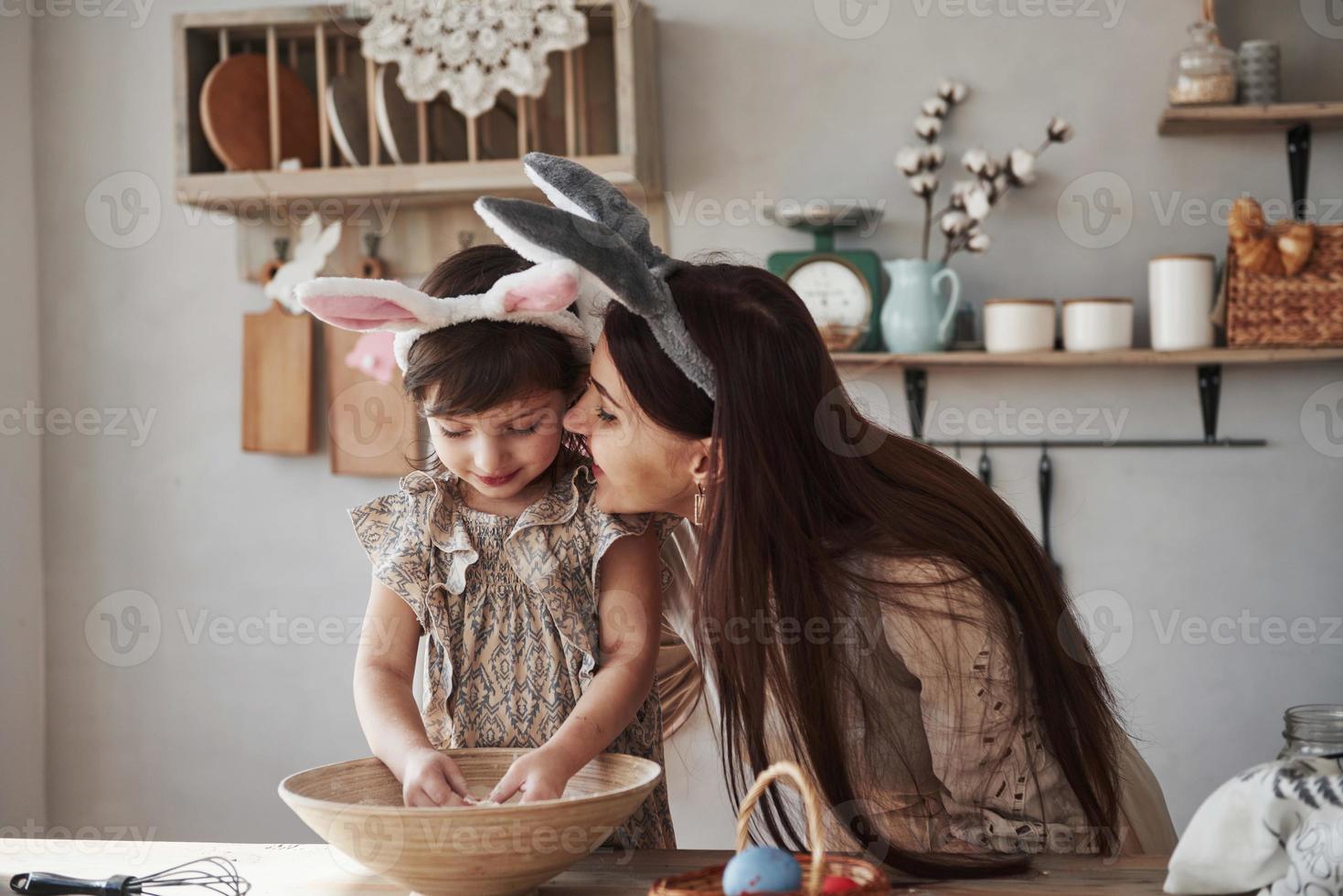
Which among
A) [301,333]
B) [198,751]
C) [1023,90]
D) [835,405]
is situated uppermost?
[1023,90]

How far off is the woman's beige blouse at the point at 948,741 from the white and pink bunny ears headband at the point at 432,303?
1.29 ft

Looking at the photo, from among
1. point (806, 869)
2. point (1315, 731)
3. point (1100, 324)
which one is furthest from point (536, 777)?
point (1100, 324)

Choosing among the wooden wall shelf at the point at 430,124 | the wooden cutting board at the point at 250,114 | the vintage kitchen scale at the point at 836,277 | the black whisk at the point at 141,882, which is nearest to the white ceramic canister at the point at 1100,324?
the vintage kitchen scale at the point at 836,277

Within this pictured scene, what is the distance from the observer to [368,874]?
3.52ft

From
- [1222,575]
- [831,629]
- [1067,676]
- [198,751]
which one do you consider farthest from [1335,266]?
[198,751]

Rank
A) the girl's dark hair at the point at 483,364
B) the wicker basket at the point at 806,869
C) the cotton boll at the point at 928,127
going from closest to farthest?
the wicker basket at the point at 806,869 → the girl's dark hair at the point at 483,364 → the cotton boll at the point at 928,127

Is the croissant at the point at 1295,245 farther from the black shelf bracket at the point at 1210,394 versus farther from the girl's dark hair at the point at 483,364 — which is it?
the girl's dark hair at the point at 483,364

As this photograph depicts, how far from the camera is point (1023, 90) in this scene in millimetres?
2469

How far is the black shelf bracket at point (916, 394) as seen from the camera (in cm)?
248

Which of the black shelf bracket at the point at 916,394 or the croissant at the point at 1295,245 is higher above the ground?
the croissant at the point at 1295,245

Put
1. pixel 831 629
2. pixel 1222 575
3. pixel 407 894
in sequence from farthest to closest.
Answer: pixel 1222 575
pixel 831 629
pixel 407 894

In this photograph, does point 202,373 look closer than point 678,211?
No

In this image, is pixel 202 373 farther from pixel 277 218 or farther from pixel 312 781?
pixel 312 781

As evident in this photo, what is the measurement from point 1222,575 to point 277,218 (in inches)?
81.1
